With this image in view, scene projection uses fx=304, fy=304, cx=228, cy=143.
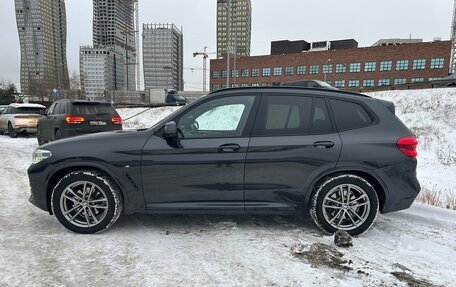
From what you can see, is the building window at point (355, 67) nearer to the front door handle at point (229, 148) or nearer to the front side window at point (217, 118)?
the front side window at point (217, 118)

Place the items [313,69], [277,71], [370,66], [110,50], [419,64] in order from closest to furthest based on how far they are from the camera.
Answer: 1. [419,64]
2. [370,66]
3. [313,69]
4. [110,50]
5. [277,71]

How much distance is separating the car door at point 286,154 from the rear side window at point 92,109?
742 centimetres

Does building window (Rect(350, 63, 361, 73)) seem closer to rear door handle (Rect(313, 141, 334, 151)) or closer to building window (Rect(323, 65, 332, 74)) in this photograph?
building window (Rect(323, 65, 332, 74))

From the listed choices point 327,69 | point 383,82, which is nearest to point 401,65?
point 383,82

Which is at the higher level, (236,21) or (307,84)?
(236,21)

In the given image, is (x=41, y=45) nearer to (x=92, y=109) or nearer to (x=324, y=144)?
(x=92, y=109)

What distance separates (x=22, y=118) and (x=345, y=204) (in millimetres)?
14757

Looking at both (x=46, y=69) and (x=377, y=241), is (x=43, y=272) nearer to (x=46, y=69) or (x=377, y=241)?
(x=377, y=241)

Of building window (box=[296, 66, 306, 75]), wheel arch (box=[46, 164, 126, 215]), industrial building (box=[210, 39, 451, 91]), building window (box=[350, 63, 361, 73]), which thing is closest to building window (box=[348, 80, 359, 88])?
industrial building (box=[210, 39, 451, 91])

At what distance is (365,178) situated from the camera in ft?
11.7

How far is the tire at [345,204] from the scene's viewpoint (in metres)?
3.50

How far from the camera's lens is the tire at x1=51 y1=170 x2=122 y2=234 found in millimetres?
3508

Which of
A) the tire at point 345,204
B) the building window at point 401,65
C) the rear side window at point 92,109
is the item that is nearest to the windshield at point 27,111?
the rear side window at point 92,109

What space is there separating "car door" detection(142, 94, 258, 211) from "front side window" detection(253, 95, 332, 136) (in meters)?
0.18
